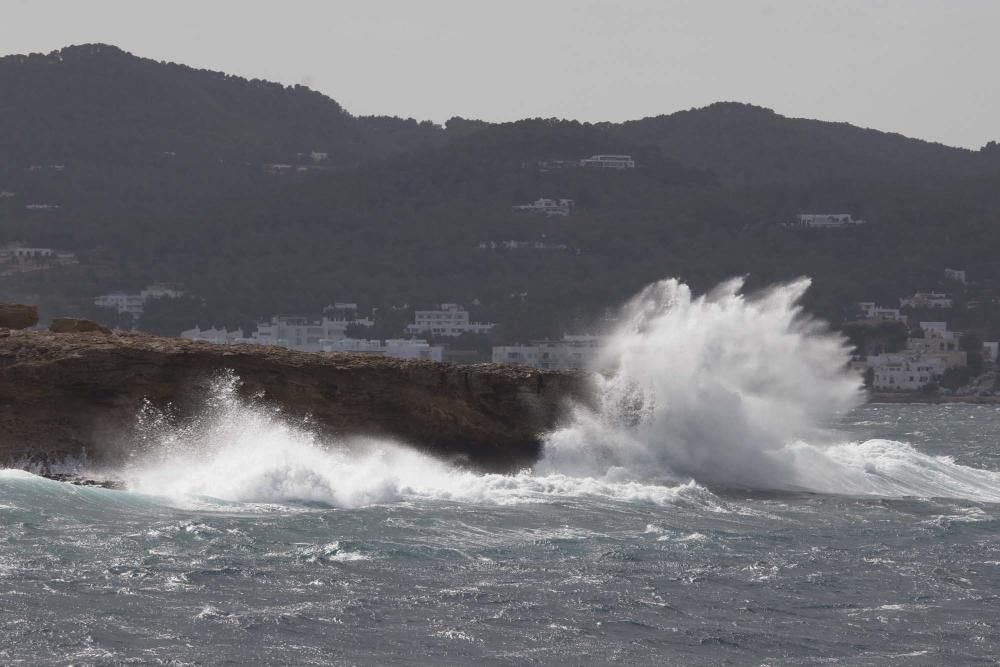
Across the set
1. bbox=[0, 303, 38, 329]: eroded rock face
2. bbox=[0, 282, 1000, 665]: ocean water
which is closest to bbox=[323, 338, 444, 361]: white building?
bbox=[0, 303, 38, 329]: eroded rock face

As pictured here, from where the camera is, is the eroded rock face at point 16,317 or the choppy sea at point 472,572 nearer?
the choppy sea at point 472,572

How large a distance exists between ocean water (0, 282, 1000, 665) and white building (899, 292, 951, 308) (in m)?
118

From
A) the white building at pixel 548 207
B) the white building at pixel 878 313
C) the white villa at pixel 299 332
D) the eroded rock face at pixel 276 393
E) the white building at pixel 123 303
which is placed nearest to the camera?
the eroded rock face at pixel 276 393

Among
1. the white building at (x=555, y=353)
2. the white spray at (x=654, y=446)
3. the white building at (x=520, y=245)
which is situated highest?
the white spray at (x=654, y=446)

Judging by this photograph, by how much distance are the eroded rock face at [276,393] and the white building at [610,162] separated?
5907 inches

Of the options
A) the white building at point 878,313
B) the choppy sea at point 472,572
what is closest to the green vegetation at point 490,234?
the white building at point 878,313

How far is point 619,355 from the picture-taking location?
1362 inches

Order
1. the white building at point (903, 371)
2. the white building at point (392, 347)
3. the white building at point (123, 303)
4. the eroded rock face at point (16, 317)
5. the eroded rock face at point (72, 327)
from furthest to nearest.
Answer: the white building at point (123, 303)
the white building at point (903, 371)
the white building at point (392, 347)
the eroded rock face at point (16, 317)
the eroded rock face at point (72, 327)

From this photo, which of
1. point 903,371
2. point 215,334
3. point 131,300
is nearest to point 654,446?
point 215,334

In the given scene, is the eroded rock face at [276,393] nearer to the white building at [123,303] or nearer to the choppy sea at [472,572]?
the choppy sea at [472,572]

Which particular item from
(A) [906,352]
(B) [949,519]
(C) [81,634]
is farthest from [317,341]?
(C) [81,634]

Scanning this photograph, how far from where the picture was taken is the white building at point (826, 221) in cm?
16575

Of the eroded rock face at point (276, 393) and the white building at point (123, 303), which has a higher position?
the eroded rock face at point (276, 393)

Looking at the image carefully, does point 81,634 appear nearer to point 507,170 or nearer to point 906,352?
point 906,352
